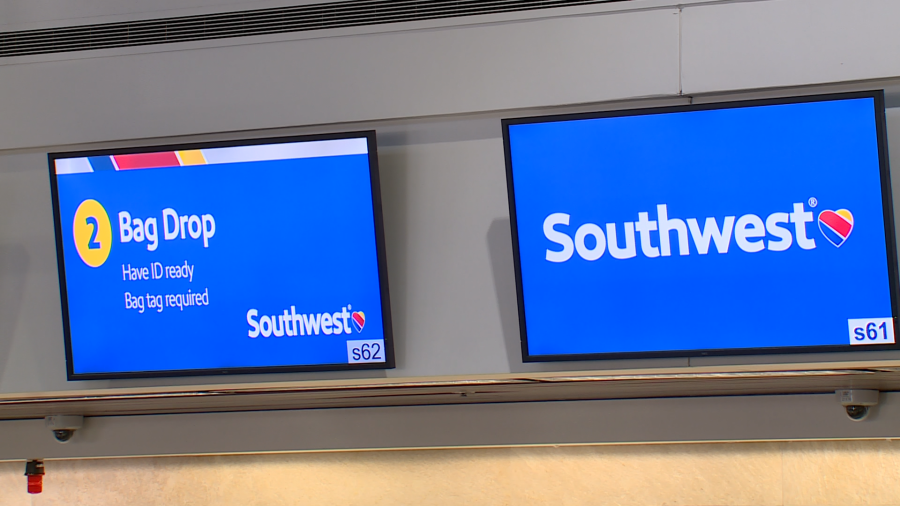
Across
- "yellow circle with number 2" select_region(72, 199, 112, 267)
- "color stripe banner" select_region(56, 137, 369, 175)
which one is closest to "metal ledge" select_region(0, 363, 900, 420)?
"yellow circle with number 2" select_region(72, 199, 112, 267)

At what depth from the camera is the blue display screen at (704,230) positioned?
1771mm

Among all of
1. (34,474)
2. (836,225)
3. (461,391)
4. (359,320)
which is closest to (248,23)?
(359,320)

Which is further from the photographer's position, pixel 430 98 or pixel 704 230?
pixel 430 98

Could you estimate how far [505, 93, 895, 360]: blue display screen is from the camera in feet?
5.81

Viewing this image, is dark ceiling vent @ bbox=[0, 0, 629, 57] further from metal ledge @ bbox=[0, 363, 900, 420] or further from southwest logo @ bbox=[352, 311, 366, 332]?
metal ledge @ bbox=[0, 363, 900, 420]

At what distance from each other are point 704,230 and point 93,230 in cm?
170

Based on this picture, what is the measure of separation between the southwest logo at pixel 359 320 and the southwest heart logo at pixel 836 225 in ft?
4.00

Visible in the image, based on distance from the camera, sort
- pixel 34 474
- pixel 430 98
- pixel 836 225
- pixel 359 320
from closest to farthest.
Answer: pixel 836 225 < pixel 359 320 < pixel 430 98 < pixel 34 474

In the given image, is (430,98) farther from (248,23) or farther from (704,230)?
(704,230)

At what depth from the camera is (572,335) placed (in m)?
1.89

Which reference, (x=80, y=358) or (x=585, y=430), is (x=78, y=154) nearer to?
(x=80, y=358)

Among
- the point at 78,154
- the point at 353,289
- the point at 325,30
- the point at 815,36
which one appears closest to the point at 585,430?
the point at 353,289

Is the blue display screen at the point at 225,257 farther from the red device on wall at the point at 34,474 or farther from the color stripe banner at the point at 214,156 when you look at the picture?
the red device on wall at the point at 34,474

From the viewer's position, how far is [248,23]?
2.17m
